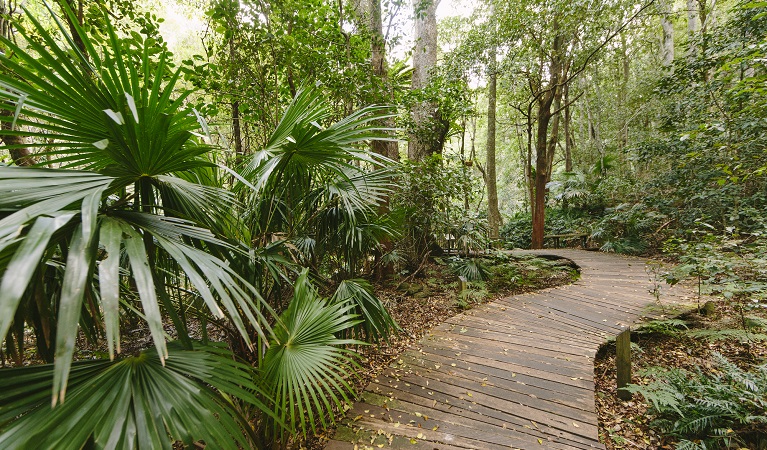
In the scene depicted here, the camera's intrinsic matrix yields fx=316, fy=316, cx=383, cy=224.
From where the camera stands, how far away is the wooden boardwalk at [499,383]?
88.5 inches

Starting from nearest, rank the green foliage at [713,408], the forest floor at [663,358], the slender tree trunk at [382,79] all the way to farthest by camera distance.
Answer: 1. the green foliage at [713,408]
2. the forest floor at [663,358]
3. the slender tree trunk at [382,79]

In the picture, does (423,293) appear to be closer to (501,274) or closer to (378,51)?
(501,274)

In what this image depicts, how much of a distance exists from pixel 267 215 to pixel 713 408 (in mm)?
3401

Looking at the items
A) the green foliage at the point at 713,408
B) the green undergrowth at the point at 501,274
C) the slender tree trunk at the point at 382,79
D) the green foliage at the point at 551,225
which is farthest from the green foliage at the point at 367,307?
the green foliage at the point at 551,225

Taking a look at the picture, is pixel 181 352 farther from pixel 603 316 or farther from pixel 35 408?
pixel 603 316

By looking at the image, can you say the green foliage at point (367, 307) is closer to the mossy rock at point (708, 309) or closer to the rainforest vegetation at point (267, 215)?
the rainforest vegetation at point (267, 215)

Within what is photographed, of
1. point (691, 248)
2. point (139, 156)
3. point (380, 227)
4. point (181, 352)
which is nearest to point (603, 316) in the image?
point (691, 248)

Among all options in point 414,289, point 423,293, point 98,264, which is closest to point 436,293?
point 423,293

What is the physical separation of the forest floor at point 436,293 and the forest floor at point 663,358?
6.11 ft

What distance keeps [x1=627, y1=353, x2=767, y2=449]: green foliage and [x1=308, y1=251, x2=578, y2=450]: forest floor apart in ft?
7.34

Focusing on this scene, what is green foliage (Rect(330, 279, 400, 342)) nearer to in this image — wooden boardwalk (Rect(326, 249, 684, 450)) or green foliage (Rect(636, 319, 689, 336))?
wooden boardwalk (Rect(326, 249, 684, 450))

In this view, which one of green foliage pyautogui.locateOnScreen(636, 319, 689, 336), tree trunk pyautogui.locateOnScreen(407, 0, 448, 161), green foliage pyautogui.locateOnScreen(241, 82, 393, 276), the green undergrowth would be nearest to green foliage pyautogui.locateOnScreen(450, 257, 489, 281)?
the green undergrowth

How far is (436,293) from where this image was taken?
5.51 metres

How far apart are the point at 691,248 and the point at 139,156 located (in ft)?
17.4
